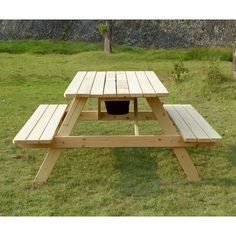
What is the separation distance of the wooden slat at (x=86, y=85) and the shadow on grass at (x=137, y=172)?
0.72m

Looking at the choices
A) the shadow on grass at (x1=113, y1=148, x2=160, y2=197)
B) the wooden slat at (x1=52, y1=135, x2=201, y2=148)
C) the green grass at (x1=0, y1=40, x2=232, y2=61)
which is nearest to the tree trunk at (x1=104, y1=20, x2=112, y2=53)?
the green grass at (x1=0, y1=40, x2=232, y2=61)

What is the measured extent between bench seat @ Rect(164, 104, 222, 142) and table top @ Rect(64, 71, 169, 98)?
37 cm

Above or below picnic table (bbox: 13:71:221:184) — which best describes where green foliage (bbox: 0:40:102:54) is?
below

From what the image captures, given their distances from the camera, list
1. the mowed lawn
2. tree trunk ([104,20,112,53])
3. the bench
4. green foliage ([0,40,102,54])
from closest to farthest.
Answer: the mowed lawn → the bench → tree trunk ([104,20,112,53]) → green foliage ([0,40,102,54])

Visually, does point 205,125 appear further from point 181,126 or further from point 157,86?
point 157,86

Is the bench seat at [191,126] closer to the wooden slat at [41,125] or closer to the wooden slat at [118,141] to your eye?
the wooden slat at [118,141]

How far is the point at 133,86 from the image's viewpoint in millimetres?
4090

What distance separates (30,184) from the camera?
3.77 metres

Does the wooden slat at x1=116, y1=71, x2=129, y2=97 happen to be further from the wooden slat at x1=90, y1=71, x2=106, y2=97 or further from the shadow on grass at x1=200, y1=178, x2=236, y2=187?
the shadow on grass at x1=200, y1=178, x2=236, y2=187

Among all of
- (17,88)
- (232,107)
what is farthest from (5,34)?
(232,107)

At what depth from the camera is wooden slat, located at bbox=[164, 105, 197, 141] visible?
369 cm

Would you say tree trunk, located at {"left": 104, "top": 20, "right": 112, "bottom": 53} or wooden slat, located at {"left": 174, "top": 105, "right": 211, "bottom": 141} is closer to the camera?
wooden slat, located at {"left": 174, "top": 105, "right": 211, "bottom": 141}

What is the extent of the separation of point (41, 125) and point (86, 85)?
0.52 meters
